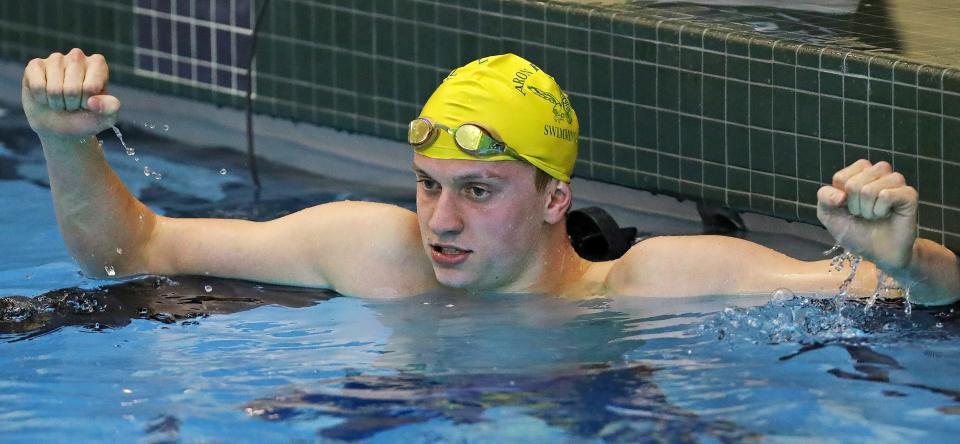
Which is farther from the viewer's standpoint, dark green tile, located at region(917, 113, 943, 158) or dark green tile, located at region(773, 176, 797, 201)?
dark green tile, located at region(773, 176, 797, 201)

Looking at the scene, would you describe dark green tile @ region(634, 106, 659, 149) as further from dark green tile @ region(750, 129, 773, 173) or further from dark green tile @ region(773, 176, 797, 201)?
dark green tile @ region(773, 176, 797, 201)

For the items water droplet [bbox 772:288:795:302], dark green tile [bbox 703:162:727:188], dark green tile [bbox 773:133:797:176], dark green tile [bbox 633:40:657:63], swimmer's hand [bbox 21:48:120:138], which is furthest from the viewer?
dark green tile [bbox 633:40:657:63]

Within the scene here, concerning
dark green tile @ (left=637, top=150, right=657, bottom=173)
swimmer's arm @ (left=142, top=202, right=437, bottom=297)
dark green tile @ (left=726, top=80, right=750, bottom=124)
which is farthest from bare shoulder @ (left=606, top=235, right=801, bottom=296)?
dark green tile @ (left=637, top=150, right=657, bottom=173)

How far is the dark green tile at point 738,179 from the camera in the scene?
5.72 metres

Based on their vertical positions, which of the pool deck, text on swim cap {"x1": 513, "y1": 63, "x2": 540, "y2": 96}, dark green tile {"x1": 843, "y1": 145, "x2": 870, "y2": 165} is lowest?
the pool deck

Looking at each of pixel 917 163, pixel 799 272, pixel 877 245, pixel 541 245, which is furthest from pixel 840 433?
pixel 917 163

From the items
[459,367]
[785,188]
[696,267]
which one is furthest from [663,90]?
[459,367]

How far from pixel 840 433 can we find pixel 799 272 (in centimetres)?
83

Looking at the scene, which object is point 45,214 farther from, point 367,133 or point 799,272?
point 799,272

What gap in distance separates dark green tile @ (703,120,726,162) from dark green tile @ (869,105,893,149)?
0.61m

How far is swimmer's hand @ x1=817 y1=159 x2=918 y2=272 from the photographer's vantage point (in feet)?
12.5

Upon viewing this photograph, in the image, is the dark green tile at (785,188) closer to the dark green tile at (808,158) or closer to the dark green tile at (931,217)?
the dark green tile at (808,158)

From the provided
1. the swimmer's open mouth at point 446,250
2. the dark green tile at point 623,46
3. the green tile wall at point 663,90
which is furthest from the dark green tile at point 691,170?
the swimmer's open mouth at point 446,250

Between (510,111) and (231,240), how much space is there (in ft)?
3.15
